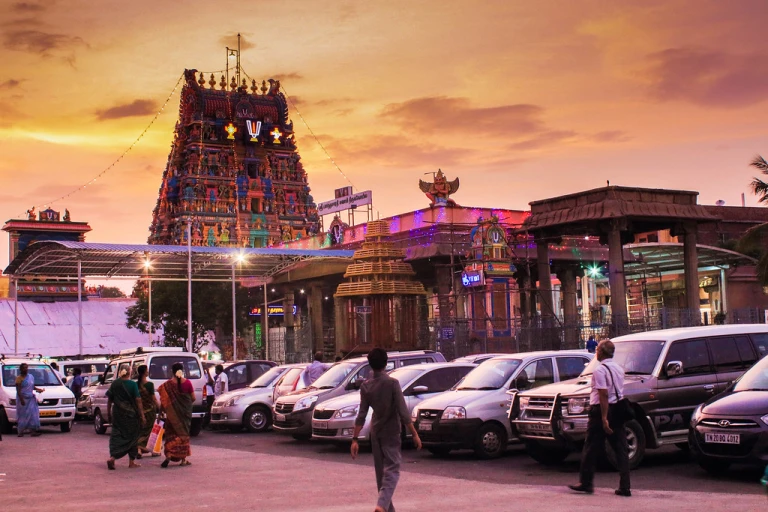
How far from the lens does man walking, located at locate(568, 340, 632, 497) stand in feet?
37.9

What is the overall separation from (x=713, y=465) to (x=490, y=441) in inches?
170

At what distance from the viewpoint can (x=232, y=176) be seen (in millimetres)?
100000

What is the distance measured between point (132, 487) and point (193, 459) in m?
3.84

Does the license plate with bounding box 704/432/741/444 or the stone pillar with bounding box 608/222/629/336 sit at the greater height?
the stone pillar with bounding box 608/222/629/336

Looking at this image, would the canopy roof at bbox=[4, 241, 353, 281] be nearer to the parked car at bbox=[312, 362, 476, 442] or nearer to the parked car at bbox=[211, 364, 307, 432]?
the parked car at bbox=[211, 364, 307, 432]

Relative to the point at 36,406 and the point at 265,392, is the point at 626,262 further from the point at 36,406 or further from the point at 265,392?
the point at 36,406

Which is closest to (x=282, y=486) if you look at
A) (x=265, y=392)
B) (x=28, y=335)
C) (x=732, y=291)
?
(x=265, y=392)

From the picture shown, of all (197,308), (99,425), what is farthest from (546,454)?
(197,308)

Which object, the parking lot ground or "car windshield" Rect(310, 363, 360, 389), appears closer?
the parking lot ground

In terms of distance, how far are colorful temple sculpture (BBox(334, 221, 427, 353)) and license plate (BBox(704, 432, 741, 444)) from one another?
22.9 m

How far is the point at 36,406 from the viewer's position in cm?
2503

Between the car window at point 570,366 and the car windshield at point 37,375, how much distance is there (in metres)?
15.0

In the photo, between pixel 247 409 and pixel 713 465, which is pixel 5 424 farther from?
pixel 713 465

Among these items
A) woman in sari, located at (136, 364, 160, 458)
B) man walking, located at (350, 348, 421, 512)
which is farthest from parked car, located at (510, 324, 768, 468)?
woman in sari, located at (136, 364, 160, 458)
